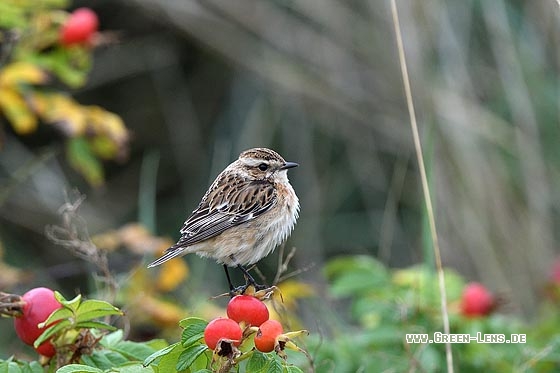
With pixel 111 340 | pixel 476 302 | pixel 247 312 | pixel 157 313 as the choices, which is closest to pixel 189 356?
pixel 247 312

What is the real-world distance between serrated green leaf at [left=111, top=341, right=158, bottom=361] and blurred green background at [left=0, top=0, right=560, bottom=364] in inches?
97.8

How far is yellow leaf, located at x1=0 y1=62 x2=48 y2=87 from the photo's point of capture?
12.6ft

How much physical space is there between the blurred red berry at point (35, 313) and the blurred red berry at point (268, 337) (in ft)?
2.00

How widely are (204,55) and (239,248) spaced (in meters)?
5.05

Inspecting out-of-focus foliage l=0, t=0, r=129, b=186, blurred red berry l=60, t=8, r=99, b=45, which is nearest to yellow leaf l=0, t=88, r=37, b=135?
out-of-focus foliage l=0, t=0, r=129, b=186

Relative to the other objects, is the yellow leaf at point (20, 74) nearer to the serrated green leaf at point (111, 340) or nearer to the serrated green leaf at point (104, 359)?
the serrated green leaf at point (111, 340)

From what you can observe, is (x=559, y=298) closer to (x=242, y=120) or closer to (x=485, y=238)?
(x=485, y=238)

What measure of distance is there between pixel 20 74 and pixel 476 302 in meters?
2.15

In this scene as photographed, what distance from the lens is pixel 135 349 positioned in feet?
7.66

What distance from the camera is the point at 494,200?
6047 mm

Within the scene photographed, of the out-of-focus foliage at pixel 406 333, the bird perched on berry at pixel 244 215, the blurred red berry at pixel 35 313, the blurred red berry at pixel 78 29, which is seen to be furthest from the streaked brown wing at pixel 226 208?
the blurred red berry at pixel 78 29

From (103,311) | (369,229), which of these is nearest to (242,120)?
(369,229)

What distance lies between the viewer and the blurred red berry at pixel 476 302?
3.65 metres

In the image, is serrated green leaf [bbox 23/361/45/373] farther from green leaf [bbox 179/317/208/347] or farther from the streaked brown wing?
the streaked brown wing
